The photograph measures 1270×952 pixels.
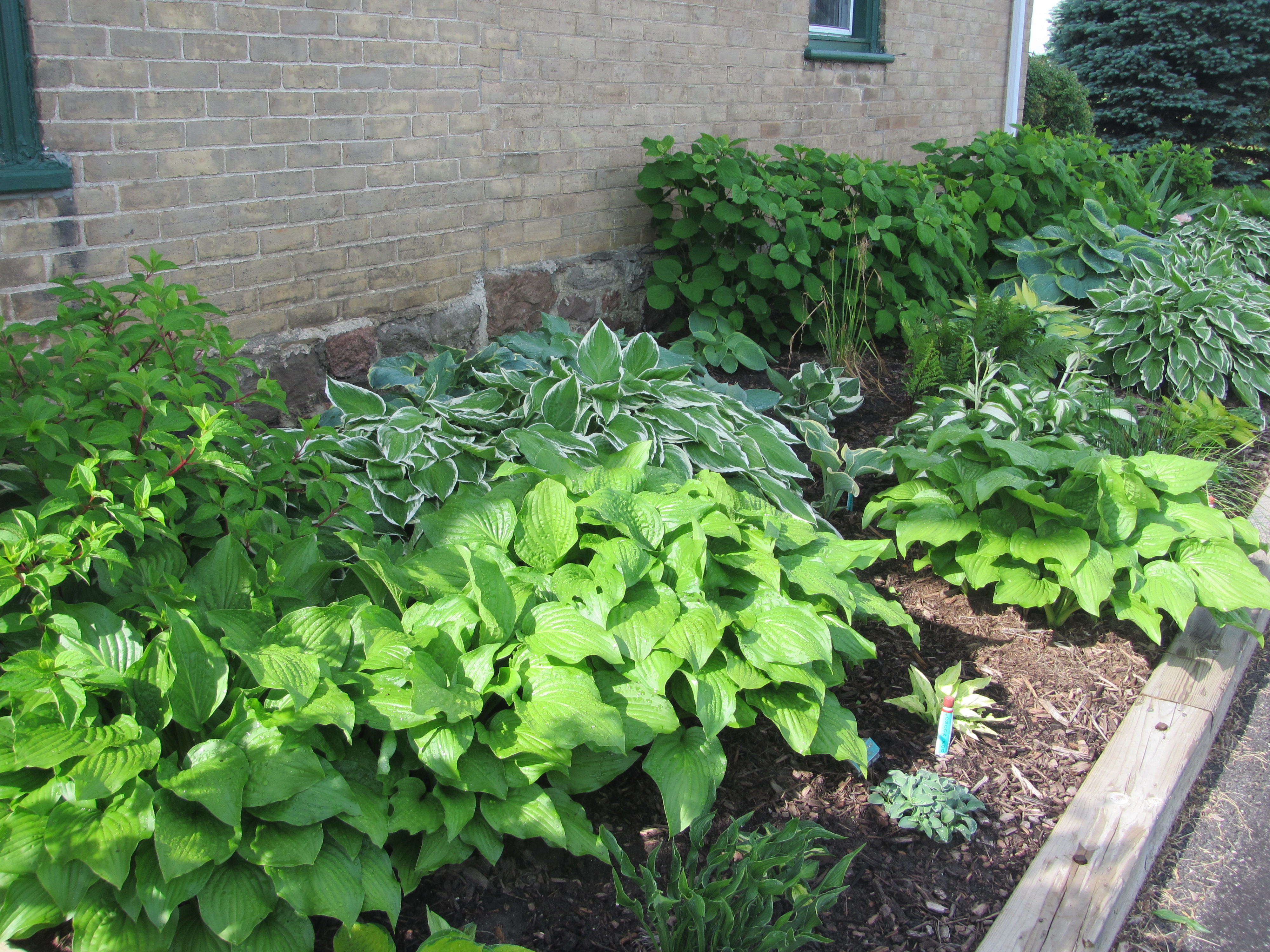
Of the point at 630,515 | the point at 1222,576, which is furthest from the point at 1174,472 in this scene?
the point at 630,515

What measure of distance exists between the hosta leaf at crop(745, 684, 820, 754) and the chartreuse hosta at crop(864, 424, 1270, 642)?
0.92 meters

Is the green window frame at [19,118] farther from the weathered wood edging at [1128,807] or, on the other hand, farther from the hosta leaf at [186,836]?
the weathered wood edging at [1128,807]

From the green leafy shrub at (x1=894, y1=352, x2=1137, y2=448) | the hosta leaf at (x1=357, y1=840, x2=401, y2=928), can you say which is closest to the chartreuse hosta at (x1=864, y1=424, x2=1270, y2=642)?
the green leafy shrub at (x1=894, y1=352, x2=1137, y2=448)

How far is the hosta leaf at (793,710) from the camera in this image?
6.93ft

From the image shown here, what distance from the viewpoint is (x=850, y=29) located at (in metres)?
6.91

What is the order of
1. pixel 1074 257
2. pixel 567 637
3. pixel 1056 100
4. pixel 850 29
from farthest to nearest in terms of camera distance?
pixel 1056 100 < pixel 850 29 < pixel 1074 257 < pixel 567 637

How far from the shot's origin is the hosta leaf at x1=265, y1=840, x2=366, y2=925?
1.64 meters

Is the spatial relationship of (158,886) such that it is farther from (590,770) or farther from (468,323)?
(468,323)

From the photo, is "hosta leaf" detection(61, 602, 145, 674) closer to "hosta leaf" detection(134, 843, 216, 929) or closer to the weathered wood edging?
"hosta leaf" detection(134, 843, 216, 929)

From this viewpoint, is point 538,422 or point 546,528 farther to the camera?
point 538,422

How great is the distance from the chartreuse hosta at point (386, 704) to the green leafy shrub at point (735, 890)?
0.35 ft

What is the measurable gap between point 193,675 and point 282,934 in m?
0.48

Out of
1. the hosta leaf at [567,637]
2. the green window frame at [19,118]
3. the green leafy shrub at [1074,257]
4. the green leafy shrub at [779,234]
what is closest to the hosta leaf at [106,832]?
the hosta leaf at [567,637]

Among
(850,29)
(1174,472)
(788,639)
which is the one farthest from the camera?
(850,29)
